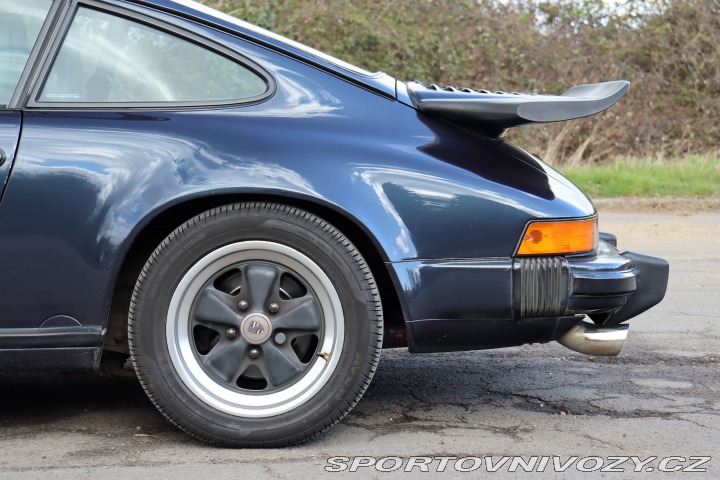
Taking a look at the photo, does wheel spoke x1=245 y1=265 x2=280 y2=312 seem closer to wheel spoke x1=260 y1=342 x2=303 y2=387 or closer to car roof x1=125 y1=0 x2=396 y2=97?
wheel spoke x1=260 y1=342 x2=303 y2=387

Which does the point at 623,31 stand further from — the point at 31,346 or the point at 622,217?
the point at 31,346

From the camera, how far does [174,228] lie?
11.2 feet

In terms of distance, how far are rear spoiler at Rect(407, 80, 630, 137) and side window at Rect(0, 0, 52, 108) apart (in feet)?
4.26

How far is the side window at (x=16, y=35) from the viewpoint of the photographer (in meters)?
3.36

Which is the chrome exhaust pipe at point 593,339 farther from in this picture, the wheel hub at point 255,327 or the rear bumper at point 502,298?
the wheel hub at point 255,327

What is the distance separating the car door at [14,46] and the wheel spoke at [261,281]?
0.86 meters

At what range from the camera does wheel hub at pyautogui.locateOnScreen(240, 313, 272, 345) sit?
11.0 feet

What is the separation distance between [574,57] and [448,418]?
483 inches

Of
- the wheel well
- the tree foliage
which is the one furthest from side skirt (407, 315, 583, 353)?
Result: the tree foliage

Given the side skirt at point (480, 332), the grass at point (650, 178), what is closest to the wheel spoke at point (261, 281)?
the side skirt at point (480, 332)

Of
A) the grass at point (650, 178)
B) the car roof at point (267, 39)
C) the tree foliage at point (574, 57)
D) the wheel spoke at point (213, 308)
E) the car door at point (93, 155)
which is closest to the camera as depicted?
the car door at point (93, 155)

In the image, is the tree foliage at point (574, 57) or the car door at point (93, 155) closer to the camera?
the car door at point (93, 155)

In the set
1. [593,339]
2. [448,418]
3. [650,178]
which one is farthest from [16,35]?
[650,178]

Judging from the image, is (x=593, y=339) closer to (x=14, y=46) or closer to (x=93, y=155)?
(x=93, y=155)
